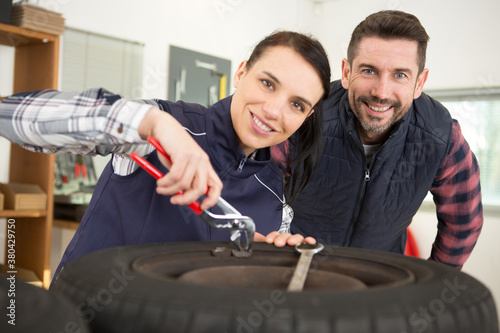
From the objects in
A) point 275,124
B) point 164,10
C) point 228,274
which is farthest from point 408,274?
point 164,10

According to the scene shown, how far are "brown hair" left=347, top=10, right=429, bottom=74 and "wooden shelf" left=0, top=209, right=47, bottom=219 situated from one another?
7.38 feet

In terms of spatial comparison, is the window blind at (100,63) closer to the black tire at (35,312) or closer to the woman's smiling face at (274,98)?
the woman's smiling face at (274,98)

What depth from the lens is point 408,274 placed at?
76 centimetres

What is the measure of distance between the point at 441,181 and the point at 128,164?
1496mm

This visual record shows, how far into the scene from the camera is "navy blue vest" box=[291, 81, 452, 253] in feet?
6.63

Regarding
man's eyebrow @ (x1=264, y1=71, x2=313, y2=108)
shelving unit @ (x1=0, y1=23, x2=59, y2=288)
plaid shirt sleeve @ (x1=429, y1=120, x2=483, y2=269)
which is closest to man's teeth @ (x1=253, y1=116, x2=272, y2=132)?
man's eyebrow @ (x1=264, y1=71, x2=313, y2=108)

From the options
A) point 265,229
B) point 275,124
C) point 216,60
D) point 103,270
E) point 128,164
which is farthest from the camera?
point 216,60

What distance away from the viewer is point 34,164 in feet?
11.4

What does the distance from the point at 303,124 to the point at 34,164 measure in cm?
249

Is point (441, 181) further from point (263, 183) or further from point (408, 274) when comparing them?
point (408, 274)

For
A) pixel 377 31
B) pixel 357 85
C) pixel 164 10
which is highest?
pixel 164 10

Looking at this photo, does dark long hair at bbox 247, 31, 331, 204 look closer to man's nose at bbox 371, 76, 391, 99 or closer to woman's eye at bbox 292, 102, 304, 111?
woman's eye at bbox 292, 102, 304, 111

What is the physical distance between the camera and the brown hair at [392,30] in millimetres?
2008

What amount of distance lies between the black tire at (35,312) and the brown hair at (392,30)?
1735 mm
